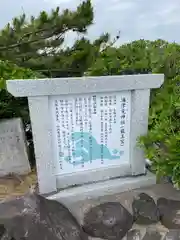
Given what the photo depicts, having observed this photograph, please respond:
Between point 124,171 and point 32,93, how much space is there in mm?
885

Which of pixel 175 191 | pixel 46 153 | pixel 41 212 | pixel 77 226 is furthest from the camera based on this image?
pixel 175 191

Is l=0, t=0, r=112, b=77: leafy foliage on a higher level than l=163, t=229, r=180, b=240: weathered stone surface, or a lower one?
higher

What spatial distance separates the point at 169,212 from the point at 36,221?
0.85 metres

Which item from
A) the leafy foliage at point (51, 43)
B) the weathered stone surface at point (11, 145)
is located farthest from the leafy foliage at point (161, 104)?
the leafy foliage at point (51, 43)

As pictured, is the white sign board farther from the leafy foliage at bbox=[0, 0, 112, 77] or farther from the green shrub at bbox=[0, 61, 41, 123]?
the leafy foliage at bbox=[0, 0, 112, 77]

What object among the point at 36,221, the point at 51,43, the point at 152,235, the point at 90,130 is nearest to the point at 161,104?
the point at 90,130

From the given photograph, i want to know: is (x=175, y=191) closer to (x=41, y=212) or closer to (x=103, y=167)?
(x=103, y=167)

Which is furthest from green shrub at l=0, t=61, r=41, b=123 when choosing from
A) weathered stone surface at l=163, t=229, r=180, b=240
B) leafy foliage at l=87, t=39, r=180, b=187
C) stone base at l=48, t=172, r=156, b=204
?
weathered stone surface at l=163, t=229, r=180, b=240

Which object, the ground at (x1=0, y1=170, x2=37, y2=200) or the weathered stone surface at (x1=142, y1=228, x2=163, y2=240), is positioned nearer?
the weathered stone surface at (x1=142, y1=228, x2=163, y2=240)

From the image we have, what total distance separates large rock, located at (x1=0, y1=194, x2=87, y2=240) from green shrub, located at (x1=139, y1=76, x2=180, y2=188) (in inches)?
25.3

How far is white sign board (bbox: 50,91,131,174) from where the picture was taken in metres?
1.86

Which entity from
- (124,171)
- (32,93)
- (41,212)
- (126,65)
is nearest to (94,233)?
(41,212)

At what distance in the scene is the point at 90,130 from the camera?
1925 mm

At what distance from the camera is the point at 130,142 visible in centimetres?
205
